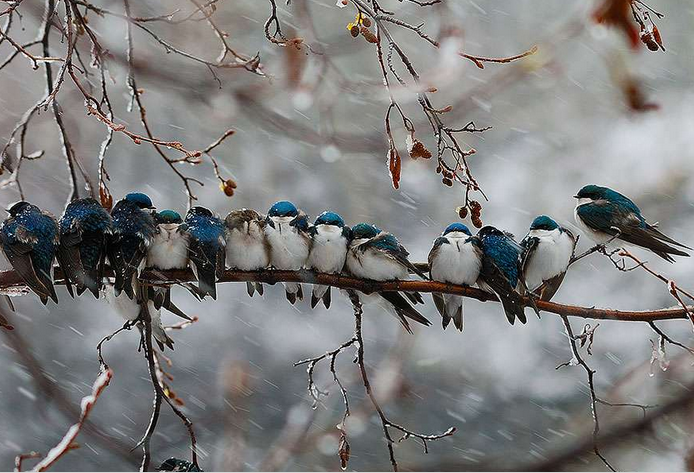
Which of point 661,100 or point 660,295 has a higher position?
point 661,100

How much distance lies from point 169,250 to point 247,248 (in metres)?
0.22

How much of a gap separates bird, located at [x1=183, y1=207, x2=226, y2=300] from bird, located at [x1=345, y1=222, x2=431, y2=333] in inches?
13.7

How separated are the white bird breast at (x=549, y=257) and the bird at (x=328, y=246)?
490 mm

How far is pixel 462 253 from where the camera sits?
2137mm

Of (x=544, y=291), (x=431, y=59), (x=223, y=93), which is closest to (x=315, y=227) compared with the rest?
(x=544, y=291)

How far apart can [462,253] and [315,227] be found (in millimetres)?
408

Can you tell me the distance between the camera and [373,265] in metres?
2.19

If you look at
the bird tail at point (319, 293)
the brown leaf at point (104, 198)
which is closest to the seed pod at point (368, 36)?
the bird tail at point (319, 293)

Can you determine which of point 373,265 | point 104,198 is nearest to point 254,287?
point 373,265

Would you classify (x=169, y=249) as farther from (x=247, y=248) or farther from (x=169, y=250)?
(x=247, y=248)

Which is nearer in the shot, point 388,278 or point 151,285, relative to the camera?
point 151,285

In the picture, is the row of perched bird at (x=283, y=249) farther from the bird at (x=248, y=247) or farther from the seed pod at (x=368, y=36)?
the seed pod at (x=368, y=36)

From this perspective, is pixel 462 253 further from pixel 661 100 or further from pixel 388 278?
pixel 661 100

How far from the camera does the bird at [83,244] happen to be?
191 centimetres
